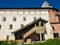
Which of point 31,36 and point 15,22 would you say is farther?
point 15,22

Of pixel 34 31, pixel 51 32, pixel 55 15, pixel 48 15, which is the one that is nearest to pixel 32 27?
pixel 34 31

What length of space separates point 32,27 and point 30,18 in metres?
5.75

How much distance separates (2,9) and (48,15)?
14257 mm

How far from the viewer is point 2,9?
44781 mm

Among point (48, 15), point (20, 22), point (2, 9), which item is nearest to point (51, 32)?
point (48, 15)

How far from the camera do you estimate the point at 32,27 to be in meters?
39.0

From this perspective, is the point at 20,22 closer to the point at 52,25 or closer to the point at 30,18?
the point at 30,18

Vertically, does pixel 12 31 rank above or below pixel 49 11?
below

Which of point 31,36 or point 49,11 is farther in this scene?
point 49,11

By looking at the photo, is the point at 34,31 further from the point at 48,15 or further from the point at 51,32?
the point at 48,15

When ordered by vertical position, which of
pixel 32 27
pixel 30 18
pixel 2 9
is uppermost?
pixel 2 9

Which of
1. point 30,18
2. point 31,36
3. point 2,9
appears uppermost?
point 2,9

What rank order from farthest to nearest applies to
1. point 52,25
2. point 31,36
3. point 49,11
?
point 49,11 < point 52,25 < point 31,36

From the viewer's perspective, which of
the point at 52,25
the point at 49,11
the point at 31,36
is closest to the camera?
the point at 31,36
